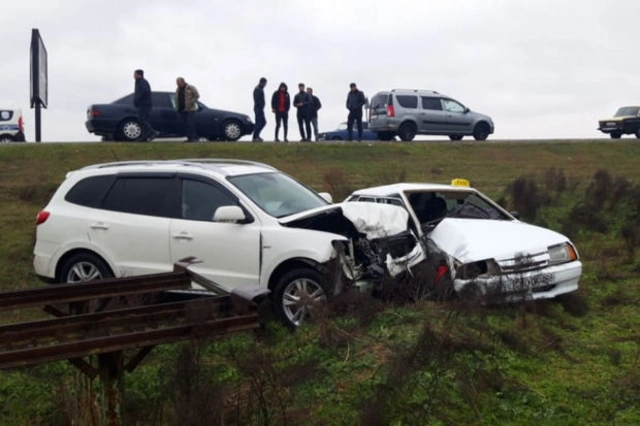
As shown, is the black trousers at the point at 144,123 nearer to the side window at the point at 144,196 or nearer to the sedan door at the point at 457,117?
the sedan door at the point at 457,117

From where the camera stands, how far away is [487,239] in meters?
9.15

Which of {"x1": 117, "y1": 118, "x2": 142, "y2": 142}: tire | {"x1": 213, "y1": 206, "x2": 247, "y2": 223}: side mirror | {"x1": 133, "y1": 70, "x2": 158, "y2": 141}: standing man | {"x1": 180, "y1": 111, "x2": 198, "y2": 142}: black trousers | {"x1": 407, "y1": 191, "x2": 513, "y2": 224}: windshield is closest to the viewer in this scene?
{"x1": 213, "y1": 206, "x2": 247, "y2": 223}: side mirror

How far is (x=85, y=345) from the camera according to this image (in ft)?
13.5

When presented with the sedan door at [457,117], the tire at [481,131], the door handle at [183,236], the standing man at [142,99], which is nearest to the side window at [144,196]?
the door handle at [183,236]

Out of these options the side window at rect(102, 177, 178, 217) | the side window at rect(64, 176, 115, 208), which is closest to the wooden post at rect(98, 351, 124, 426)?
the side window at rect(102, 177, 178, 217)

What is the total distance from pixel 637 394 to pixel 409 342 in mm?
1697

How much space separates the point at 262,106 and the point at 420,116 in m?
5.90

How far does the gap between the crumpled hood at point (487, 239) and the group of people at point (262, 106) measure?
12140 mm

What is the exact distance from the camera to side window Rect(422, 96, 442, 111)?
86.9ft

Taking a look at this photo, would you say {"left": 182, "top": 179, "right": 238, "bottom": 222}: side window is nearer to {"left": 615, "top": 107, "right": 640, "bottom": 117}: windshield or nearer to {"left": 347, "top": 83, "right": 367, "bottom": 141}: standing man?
{"left": 347, "top": 83, "right": 367, "bottom": 141}: standing man

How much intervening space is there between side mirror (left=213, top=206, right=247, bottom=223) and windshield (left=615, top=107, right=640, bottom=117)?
26.6m

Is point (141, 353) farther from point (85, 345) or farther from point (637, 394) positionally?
point (637, 394)

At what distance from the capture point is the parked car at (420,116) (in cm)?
2611

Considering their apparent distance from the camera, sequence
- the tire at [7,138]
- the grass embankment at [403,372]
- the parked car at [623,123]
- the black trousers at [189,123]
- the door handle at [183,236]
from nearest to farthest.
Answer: the grass embankment at [403,372] < the door handle at [183,236] < the black trousers at [189,123] < the parked car at [623,123] < the tire at [7,138]
